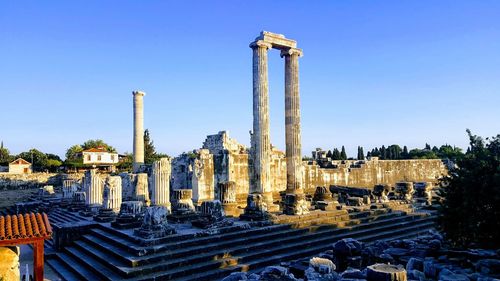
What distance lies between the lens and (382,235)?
14797 millimetres

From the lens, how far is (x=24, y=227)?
331 inches

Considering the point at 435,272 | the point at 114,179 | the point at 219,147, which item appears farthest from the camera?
the point at 219,147

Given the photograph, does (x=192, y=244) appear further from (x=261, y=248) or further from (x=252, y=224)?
(x=252, y=224)

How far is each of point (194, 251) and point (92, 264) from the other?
2.88 meters

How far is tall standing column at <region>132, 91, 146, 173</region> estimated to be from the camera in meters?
26.5

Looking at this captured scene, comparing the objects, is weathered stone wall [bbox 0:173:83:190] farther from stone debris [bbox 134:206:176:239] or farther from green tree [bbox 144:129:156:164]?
stone debris [bbox 134:206:176:239]

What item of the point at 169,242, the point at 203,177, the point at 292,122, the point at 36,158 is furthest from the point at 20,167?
the point at 169,242

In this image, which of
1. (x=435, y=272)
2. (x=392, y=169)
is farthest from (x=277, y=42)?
(x=392, y=169)

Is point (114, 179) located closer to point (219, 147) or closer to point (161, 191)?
point (161, 191)

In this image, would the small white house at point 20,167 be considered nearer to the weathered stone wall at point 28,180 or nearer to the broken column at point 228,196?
the weathered stone wall at point 28,180

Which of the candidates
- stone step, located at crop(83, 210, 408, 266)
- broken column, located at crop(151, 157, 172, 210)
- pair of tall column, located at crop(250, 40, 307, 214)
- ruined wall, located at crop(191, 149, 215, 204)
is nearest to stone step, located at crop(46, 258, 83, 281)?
stone step, located at crop(83, 210, 408, 266)

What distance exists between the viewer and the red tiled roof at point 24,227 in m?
7.97

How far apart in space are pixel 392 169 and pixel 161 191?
75.1ft

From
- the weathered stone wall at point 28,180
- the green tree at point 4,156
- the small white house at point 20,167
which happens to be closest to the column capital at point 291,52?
the weathered stone wall at point 28,180
